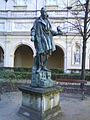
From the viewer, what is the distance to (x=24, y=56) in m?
25.3

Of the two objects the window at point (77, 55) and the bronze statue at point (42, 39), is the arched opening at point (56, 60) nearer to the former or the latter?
the window at point (77, 55)

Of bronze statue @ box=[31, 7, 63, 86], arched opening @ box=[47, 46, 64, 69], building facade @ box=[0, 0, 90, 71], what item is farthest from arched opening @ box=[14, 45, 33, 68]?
bronze statue @ box=[31, 7, 63, 86]

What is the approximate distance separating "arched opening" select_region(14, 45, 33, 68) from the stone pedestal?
62.9 ft

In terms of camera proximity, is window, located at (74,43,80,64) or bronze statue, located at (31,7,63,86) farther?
window, located at (74,43,80,64)

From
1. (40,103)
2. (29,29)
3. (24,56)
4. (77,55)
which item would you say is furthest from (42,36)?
(24,56)

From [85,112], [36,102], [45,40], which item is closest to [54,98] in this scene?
[36,102]

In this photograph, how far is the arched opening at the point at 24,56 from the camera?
24.9 meters

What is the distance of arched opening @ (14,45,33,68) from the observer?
81.6 feet

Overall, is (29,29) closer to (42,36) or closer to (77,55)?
(77,55)

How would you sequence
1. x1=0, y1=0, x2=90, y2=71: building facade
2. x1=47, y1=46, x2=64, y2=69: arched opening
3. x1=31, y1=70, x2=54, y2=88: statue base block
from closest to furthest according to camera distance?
x1=31, y1=70, x2=54, y2=88: statue base block < x1=0, y1=0, x2=90, y2=71: building facade < x1=47, y1=46, x2=64, y2=69: arched opening

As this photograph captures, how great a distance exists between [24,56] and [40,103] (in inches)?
799

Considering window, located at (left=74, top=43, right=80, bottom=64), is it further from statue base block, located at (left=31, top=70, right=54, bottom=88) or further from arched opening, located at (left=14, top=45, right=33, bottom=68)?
statue base block, located at (left=31, top=70, right=54, bottom=88)

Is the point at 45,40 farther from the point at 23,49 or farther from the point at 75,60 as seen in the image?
the point at 23,49

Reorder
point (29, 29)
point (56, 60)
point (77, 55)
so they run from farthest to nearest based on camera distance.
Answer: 1. point (56, 60)
2. point (29, 29)
3. point (77, 55)
